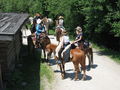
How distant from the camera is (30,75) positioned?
551 inches

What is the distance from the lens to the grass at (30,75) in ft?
40.5

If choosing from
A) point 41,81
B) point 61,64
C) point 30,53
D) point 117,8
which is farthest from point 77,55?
point 117,8

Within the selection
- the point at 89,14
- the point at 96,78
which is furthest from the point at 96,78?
the point at 89,14

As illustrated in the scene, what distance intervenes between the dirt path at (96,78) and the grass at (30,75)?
512mm

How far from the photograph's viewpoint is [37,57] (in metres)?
17.7

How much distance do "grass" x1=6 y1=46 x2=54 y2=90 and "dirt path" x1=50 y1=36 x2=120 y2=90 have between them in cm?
51

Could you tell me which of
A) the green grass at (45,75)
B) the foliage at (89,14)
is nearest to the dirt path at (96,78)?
the green grass at (45,75)

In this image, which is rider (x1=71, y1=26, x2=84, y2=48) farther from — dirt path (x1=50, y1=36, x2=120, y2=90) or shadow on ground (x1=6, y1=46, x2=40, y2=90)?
shadow on ground (x1=6, y1=46, x2=40, y2=90)

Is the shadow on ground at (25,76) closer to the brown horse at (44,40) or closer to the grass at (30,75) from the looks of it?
the grass at (30,75)

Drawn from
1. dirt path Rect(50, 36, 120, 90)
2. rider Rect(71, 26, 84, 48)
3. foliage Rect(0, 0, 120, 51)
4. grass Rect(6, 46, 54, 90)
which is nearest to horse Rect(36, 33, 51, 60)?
grass Rect(6, 46, 54, 90)

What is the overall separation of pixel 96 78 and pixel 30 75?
10.2ft

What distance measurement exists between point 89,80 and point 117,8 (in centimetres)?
706

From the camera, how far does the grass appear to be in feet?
40.5

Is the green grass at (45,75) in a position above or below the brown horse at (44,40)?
below
